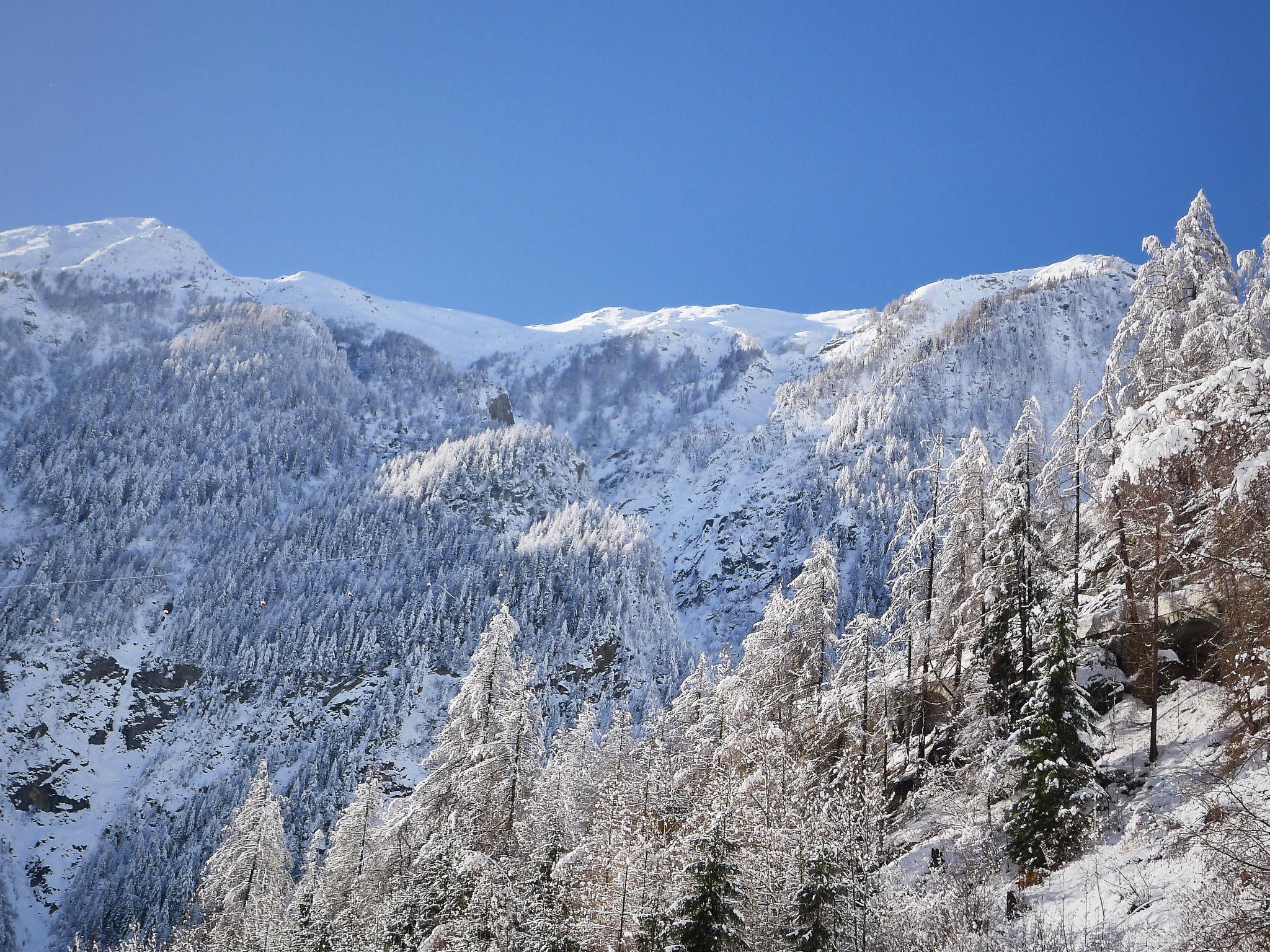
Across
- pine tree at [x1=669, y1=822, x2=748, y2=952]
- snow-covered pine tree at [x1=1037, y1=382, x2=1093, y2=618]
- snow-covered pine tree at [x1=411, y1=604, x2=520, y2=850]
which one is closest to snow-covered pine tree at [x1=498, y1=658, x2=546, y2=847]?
snow-covered pine tree at [x1=411, y1=604, x2=520, y2=850]

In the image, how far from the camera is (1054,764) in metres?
17.5

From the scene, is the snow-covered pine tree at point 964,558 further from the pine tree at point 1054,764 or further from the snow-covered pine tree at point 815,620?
the pine tree at point 1054,764

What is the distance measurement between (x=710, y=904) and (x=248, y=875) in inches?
1219

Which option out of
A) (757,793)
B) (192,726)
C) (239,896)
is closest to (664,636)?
(192,726)

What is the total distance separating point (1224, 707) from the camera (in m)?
17.0

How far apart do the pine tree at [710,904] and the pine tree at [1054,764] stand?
710 cm

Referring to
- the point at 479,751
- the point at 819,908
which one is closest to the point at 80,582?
the point at 479,751

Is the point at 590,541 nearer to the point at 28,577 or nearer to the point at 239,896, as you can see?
the point at 28,577

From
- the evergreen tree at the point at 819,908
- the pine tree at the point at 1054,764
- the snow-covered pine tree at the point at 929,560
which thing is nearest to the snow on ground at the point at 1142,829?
the pine tree at the point at 1054,764

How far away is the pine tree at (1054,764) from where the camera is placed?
56.4 ft

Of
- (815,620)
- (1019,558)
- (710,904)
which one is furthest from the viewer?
(815,620)

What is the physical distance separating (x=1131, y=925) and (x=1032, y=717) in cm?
565

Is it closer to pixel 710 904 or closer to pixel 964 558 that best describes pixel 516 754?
pixel 710 904

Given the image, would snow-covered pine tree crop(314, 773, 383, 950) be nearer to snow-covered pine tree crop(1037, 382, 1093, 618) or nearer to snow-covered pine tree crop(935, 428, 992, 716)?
snow-covered pine tree crop(935, 428, 992, 716)
